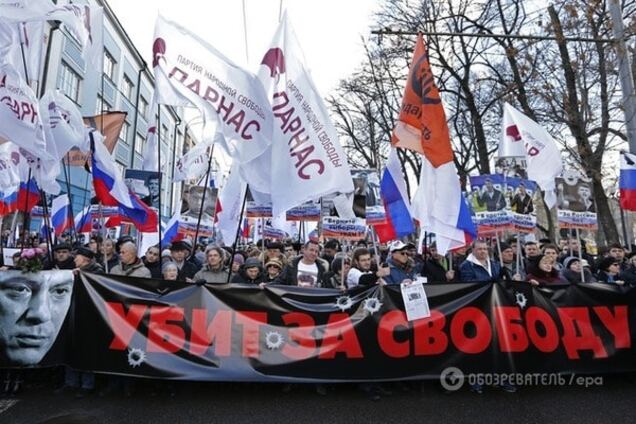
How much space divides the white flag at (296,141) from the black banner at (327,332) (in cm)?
113

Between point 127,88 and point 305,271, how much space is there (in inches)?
1284

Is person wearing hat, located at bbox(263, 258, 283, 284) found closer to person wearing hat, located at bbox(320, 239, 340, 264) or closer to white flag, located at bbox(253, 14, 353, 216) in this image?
white flag, located at bbox(253, 14, 353, 216)

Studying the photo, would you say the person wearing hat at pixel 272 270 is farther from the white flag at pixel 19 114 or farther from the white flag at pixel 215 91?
the white flag at pixel 19 114

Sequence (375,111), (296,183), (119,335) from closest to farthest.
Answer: (119,335)
(296,183)
(375,111)

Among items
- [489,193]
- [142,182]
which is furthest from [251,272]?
[142,182]

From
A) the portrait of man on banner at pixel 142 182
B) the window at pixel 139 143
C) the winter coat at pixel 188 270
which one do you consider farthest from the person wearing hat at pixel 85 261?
the window at pixel 139 143

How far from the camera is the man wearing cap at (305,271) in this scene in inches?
248

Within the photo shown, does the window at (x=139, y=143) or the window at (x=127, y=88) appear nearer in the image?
the window at (x=127, y=88)

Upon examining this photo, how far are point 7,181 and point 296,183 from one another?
496cm

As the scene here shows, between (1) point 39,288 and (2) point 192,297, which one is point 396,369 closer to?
(2) point 192,297

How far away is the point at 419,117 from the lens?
587 centimetres

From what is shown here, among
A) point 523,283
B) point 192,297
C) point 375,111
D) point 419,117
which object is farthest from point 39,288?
point 375,111

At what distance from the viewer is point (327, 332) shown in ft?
16.0

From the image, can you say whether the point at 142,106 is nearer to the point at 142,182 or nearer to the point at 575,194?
the point at 142,182
